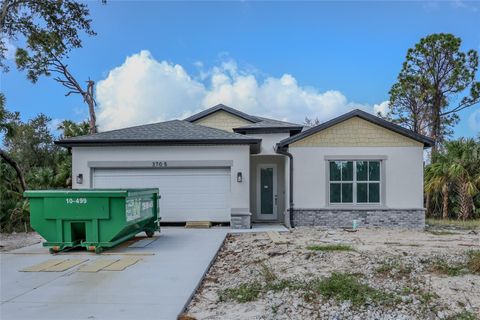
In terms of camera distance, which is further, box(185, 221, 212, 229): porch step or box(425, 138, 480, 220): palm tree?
box(425, 138, 480, 220): palm tree

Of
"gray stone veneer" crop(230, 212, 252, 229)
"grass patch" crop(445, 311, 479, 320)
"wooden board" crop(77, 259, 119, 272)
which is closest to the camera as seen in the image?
"grass patch" crop(445, 311, 479, 320)

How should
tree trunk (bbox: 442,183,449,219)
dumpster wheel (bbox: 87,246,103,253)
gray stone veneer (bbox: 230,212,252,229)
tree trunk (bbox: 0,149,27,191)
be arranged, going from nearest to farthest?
dumpster wheel (bbox: 87,246,103,253) < gray stone veneer (bbox: 230,212,252,229) < tree trunk (bbox: 0,149,27,191) < tree trunk (bbox: 442,183,449,219)

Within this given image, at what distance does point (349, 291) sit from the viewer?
217 inches

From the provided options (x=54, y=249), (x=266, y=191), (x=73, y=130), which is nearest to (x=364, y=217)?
(x=266, y=191)

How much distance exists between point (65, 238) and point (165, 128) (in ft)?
23.5

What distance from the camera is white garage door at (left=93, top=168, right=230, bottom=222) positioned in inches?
549

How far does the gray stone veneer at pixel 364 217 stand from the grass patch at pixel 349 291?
7.85 m

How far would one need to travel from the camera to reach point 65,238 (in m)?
9.18

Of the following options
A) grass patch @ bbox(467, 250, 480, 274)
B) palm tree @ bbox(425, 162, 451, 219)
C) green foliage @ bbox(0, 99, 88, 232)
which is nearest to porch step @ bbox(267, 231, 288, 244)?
grass patch @ bbox(467, 250, 480, 274)

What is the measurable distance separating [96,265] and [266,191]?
906 cm

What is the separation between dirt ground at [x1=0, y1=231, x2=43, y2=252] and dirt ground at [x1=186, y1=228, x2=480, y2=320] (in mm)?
5687

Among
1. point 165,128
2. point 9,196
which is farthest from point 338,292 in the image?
point 9,196

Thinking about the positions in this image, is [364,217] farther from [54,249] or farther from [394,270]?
[54,249]

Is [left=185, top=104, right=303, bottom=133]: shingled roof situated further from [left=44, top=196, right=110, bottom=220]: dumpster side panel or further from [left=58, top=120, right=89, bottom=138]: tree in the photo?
[left=58, top=120, right=89, bottom=138]: tree
